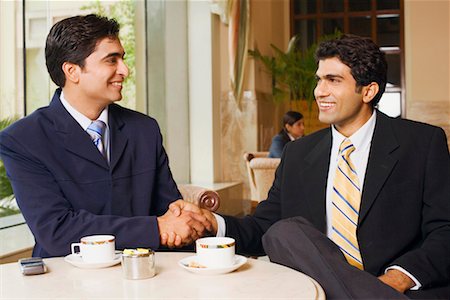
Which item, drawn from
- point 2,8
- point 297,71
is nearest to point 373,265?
point 2,8

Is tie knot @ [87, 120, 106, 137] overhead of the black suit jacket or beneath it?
overhead

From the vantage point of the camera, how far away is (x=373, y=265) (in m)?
2.46

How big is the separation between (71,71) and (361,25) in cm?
1066

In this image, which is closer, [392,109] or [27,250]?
[27,250]

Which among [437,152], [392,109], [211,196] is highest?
[392,109]

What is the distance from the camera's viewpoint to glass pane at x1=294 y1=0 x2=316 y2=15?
12859 mm

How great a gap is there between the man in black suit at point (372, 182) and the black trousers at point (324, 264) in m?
0.10

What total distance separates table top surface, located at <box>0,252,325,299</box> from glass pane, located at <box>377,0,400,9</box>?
1144 centimetres

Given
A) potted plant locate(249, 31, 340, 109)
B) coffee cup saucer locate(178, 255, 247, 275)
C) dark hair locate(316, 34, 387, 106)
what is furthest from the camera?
potted plant locate(249, 31, 340, 109)

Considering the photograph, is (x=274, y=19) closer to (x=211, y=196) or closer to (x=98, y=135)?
(x=211, y=196)

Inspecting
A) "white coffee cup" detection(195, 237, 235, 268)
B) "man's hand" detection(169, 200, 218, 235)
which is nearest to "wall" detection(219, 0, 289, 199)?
"man's hand" detection(169, 200, 218, 235)

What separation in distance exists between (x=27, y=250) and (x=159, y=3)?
4.17 m

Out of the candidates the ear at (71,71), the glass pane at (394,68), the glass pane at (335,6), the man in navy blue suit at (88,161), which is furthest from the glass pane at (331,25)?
the ear at (71,71)

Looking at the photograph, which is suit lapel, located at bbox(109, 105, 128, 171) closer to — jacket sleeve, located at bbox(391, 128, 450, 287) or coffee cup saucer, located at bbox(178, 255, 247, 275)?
coffee cup saucer, located at bbox(178, 255, 247, 275)
